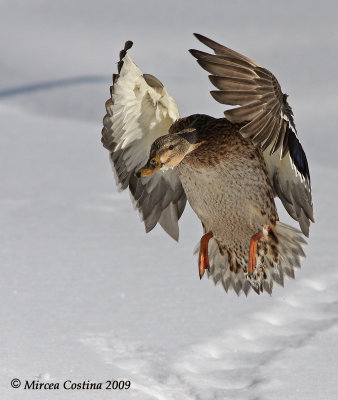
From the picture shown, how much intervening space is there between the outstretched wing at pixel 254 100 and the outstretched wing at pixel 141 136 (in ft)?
1.12

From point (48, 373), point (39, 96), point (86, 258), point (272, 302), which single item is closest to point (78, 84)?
point (39, 96)

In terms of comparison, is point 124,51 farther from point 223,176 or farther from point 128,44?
point 223,176

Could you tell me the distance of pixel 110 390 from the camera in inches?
218

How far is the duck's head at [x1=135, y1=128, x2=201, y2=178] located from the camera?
2.09 meters

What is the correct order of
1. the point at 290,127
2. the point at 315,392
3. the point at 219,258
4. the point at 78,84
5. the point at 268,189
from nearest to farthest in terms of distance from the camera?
the point at 290,127 < the point at 268,189 < the point at 219,258 < the point at 315,392 < the point at 78,84

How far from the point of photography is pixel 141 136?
2635mm

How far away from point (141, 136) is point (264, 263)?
0.47 metres

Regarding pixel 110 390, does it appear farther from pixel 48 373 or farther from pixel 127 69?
pixel 127 69

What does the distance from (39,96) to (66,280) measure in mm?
4859

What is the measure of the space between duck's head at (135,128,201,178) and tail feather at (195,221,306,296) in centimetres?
45

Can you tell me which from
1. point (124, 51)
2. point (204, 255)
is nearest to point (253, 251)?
point (204, 255)

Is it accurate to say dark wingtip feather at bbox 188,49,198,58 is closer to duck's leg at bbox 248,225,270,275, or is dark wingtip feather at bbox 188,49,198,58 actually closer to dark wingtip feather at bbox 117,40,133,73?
dark wingtip feather at bbox 117,40,133,73

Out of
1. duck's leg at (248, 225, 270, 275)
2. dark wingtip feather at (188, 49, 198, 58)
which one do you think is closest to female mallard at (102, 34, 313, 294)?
duck's leg at (248, 225, 270, 275)

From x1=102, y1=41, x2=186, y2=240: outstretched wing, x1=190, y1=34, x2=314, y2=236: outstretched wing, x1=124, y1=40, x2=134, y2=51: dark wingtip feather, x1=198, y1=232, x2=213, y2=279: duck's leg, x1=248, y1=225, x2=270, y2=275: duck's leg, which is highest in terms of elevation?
x1=102, y1=41, x2=186, y2=240: outstretched wing
